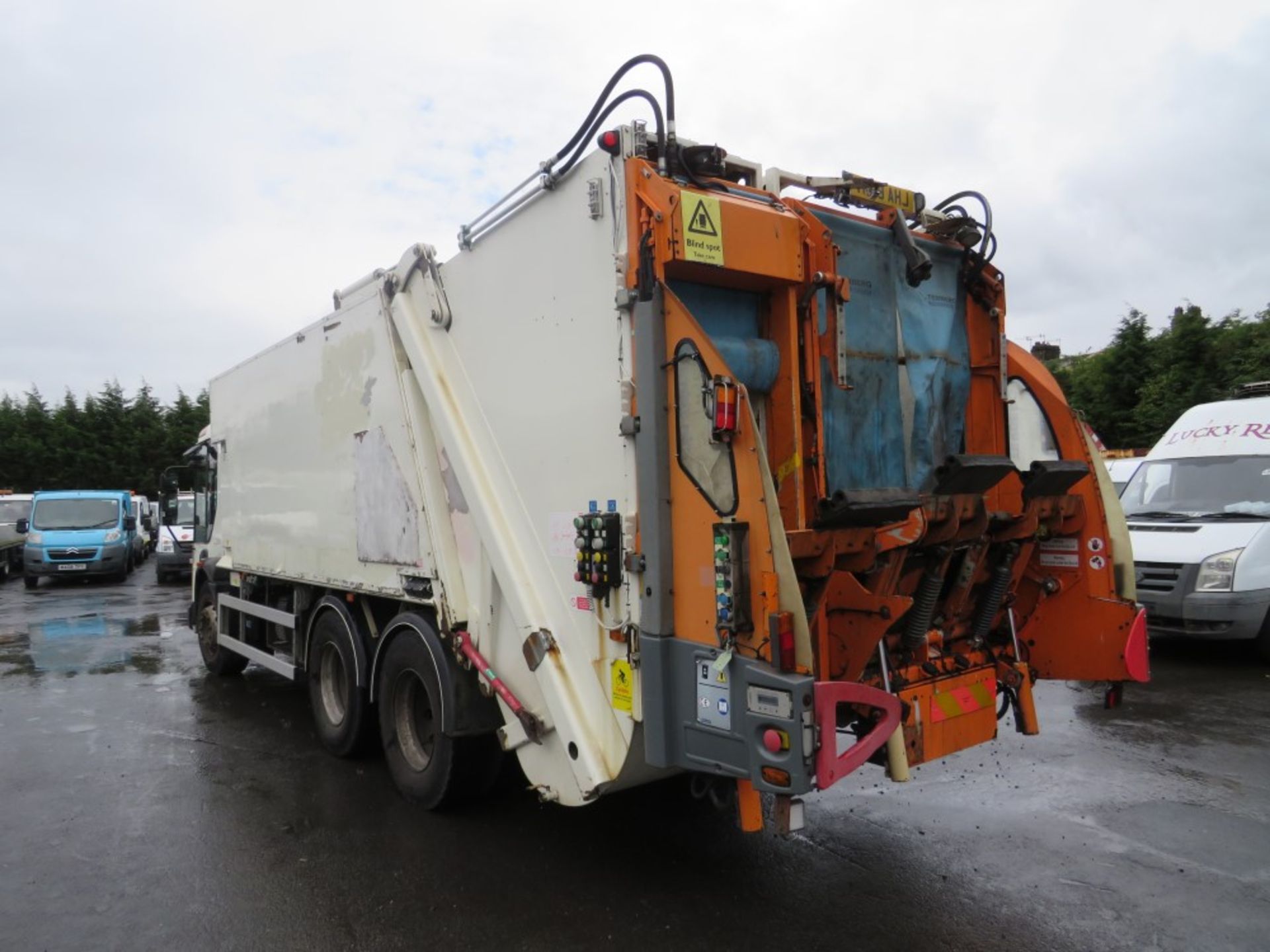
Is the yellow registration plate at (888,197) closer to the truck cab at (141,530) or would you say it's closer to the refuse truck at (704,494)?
the refuse truck at (704,494)

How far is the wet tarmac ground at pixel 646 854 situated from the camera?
3.62m

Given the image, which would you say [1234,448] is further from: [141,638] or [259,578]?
[141,638]

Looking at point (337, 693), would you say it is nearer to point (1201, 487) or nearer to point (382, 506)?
point (382, 506)

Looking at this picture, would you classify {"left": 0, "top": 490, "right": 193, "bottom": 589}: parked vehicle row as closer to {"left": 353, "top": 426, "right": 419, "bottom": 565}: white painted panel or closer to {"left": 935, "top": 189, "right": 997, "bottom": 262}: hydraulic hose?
{"left": 353, "top": 426, "right": 419, "bottom": 565}: white painted panel

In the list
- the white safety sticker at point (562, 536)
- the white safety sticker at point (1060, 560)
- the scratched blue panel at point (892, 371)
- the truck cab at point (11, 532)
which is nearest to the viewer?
the white safety sticker at point (562, 536)

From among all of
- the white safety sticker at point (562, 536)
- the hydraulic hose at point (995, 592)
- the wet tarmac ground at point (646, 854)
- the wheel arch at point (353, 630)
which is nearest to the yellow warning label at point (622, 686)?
the white safety sticker at point (562, 536)

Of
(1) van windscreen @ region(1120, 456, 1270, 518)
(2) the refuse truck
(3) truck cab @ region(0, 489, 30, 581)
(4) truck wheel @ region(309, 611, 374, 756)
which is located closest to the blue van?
(3) truck cab @ region(0, 489, 30, 581)

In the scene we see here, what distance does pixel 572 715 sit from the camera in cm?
371

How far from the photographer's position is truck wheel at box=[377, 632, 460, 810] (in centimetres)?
467

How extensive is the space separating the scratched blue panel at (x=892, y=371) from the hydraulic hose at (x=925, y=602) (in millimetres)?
392

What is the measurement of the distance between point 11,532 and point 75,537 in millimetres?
4477

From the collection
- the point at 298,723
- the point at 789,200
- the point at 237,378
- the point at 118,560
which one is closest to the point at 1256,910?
the point at 789,200

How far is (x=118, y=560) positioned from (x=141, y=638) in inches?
Result: 396

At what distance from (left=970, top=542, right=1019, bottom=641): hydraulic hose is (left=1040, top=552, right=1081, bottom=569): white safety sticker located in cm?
26
